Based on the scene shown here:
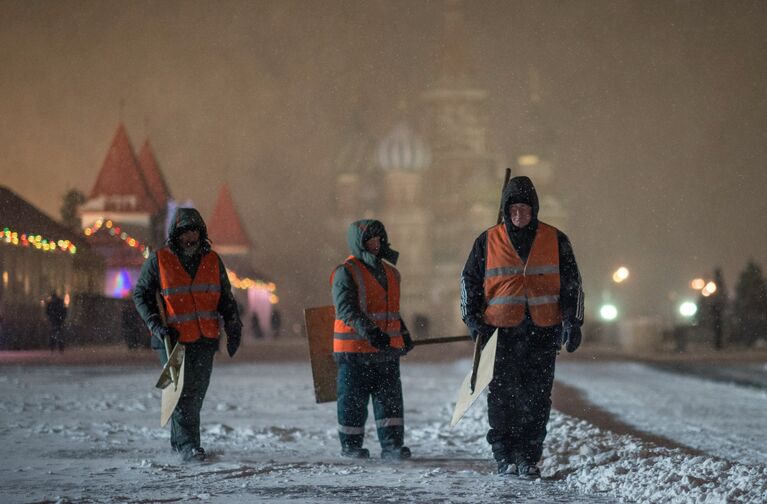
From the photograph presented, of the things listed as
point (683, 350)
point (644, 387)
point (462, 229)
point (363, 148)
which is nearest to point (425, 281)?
point (462, 229)

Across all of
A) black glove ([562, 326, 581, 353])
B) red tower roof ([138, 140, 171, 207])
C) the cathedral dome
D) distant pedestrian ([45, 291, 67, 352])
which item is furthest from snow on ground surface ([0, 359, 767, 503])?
the cathedral dome

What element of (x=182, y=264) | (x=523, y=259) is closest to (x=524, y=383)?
(x=523, y=259)

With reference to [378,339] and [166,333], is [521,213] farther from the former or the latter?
[166,333]

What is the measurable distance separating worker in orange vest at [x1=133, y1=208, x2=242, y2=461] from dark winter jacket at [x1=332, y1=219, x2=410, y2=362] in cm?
75

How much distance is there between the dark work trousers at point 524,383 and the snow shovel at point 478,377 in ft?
0.26

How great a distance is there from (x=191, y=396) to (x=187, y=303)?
0.62m

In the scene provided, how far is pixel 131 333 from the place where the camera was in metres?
35.5

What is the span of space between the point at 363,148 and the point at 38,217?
313 feet

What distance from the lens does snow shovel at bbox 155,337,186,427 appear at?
357 inches

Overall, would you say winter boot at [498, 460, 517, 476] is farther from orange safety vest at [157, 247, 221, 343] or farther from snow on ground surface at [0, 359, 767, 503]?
orange safety vest at [157, 247, 221, 343]

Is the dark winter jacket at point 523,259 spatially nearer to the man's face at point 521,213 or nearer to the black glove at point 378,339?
the man's face at point 521,213

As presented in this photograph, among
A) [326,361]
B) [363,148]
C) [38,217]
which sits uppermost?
[363,148]

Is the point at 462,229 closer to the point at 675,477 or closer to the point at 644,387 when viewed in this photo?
the point at 644,387

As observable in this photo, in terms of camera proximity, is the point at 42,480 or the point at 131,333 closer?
the point at 42,480
